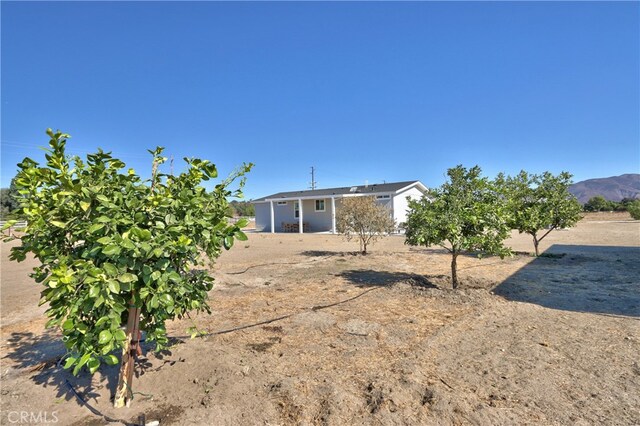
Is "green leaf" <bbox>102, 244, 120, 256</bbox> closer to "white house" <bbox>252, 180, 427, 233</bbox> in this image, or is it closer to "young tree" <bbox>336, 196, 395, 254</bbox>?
"young tree" <bbox>336, 196, 395, 254</bbox>

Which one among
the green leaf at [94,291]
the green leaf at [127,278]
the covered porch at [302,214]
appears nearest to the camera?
the green leaf at [94,291]

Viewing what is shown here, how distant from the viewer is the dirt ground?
267 centimetres

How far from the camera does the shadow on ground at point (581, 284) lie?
18.5ft

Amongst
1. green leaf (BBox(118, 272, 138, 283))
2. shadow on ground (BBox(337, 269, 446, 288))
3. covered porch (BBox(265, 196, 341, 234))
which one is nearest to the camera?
green leaf (BBox(118, 272, 138, 283))

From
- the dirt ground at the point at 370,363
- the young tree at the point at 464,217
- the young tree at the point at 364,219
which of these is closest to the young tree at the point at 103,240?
the dirt ground at the point at 370,363

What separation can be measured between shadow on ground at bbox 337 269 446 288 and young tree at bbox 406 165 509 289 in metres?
0.76

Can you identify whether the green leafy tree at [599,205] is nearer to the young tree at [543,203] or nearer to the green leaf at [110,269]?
the young tree at [543,203]

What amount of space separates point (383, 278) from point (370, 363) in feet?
16.0

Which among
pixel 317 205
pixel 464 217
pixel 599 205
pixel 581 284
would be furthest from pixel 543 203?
pixel 599 205

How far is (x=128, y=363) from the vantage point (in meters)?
2.66

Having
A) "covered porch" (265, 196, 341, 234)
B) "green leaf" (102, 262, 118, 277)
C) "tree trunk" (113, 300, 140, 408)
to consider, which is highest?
"covered porch" (265, 196, 341, 234)

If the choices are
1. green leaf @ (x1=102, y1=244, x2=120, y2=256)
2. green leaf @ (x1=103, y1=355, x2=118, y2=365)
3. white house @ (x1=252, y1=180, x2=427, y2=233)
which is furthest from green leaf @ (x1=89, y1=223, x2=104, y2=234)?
white house @ (x1=252, y1=180, x2=427, y2=233)

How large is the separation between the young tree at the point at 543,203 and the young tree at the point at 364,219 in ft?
14.3

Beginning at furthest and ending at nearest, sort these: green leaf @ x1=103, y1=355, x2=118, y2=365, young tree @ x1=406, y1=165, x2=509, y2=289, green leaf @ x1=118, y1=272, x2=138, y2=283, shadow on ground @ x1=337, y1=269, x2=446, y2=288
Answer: shadow on ground @ x1=337, y1=269, x2=446, y2=288 → young tree @ x1=406, y1=165, x2=509, y2=289 → green leaf @ x1=103, y1=355, x2=118, y2=365 → green leaf @ x1=118, y1=272, x2=138, y2=283
